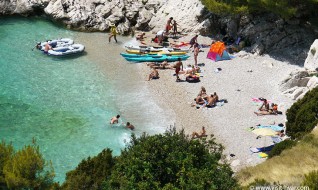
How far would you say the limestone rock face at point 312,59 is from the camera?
32.2 metres

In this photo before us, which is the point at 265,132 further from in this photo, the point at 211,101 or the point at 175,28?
the point at 175,28

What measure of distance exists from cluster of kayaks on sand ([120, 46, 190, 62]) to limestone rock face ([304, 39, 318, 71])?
33.3 feet

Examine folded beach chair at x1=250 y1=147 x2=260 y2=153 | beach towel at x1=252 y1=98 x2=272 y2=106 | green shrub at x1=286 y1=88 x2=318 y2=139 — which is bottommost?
folded beach chair at x1=250 y1=147 x2=260 y2=153

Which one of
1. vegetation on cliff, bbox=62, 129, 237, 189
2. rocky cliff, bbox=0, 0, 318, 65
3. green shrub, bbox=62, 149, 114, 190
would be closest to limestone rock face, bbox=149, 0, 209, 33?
rocky cliff, bbox=0, 0, 318, 65

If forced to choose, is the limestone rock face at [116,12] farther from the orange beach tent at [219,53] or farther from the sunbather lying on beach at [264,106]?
the sunbather lying on beach at [264,106]

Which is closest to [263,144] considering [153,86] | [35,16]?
[153,86]

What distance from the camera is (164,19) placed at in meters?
43.0

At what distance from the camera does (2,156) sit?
16.9m

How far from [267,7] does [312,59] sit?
615cm

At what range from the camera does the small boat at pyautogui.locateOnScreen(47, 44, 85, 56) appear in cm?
3583

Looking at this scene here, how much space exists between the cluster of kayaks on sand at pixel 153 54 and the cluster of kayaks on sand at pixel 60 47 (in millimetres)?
4136

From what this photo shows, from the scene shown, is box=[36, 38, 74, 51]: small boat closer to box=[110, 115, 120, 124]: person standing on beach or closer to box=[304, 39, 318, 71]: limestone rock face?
box=[110, 115, 120, 124]: person standing on beach

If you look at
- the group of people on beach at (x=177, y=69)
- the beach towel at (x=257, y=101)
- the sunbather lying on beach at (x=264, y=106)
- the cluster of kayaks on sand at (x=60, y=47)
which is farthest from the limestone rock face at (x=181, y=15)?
the sunbather lying on beach at (x=264, y=106)

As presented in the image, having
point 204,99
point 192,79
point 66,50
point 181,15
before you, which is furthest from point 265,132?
point 181,15
